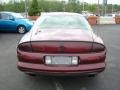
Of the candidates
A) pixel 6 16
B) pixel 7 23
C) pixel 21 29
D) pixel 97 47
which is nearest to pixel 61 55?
pixel 97 47

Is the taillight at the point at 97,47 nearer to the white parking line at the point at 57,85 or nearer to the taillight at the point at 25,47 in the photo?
the white parking line at the point at 57,85

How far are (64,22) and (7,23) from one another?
38.0 ft

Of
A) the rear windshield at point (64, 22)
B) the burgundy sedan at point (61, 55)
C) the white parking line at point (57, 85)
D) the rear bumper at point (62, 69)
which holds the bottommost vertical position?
the white parking line at point (57, 85)

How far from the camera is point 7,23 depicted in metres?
18.0

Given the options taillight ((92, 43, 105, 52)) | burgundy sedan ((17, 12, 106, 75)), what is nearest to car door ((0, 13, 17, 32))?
burgundy sedan ((17, 12, 106, 75))

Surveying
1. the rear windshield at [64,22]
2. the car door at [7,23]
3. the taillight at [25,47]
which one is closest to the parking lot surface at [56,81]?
the taillight at [25,47]

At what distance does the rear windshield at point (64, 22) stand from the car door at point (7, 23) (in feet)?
36.5

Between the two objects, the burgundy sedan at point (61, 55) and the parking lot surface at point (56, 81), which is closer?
the burgundy sedan at point (61, 55)

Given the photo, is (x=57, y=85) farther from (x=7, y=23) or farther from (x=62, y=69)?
(x=7, y=23)

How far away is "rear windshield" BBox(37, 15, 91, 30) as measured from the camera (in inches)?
266

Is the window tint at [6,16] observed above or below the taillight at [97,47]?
above

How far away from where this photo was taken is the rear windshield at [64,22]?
6762 millimetres

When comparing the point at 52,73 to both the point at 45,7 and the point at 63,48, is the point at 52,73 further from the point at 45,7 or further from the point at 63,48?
the point at 45,7

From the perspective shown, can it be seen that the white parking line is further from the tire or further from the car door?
the car door
